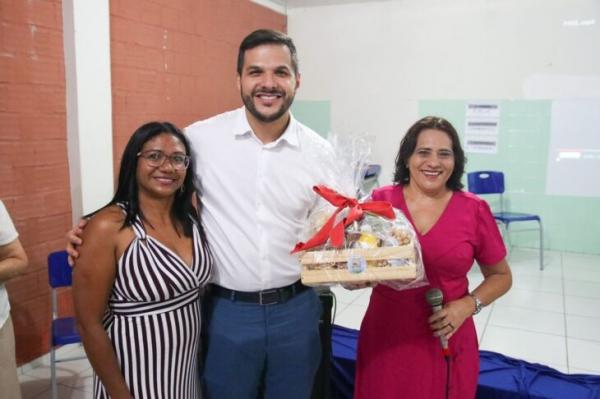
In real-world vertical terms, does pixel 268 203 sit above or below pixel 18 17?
below

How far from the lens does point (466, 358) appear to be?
1.55m

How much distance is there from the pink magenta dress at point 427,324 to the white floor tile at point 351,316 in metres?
Result: 2.08

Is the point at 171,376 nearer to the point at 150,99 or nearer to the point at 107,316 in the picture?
the point at 107,316

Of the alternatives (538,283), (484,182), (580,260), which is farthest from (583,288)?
(484,182)

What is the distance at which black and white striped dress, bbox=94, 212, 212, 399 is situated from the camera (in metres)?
1.35

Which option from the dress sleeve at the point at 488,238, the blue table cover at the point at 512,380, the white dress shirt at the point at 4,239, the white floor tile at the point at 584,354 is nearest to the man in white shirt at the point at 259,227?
the dress sleeve at the point at 488,238

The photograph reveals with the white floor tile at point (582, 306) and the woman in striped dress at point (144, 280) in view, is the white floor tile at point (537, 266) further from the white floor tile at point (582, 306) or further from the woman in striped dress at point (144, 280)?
the woman in striped dress at point (144, 280)

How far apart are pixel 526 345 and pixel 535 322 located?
0.46 m

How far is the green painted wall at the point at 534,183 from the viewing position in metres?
5.39

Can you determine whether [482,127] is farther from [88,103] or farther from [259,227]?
[259,227]

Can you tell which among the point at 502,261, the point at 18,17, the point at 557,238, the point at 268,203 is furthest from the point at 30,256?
the point at 557,238

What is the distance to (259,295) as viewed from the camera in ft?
5.05

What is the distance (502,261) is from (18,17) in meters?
2.89

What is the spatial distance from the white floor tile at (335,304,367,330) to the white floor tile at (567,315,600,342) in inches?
59.8
